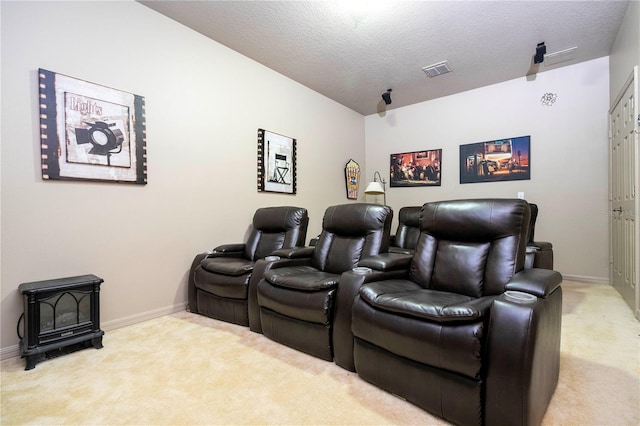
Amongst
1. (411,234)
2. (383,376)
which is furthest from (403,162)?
(383,376)

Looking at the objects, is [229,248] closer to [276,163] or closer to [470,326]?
[276,163]

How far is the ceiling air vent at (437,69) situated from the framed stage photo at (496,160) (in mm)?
1275

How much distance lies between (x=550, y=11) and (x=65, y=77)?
13.9 feet

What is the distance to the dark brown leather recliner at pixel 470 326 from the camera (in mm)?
1172


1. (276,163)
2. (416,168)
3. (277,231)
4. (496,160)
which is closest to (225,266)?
(277,231)

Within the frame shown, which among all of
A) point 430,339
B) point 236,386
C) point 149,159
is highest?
point 149,159

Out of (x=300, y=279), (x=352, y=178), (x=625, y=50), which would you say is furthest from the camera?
(x=352, y=178)

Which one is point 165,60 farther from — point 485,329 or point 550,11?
point 550,11

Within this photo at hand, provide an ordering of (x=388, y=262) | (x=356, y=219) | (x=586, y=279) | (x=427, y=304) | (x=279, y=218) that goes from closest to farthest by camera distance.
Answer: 1. (x=427, y=304)
2. (x=388, y=262)
3. (x=356, y=219)
4. (x=279, y=218)
5. (x=586, y=279)

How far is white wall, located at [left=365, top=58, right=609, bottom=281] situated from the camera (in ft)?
12.5

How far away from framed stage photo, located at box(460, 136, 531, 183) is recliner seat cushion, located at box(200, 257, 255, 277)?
3787 millimetres

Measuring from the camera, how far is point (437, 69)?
3975 millimetres

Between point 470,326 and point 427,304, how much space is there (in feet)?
0.65

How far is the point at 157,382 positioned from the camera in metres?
1.70
